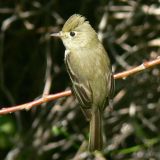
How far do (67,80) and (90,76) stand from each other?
5.23 feet

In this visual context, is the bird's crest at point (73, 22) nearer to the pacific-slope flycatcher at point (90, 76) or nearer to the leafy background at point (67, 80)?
the pacific-slope flycatcher at point (90, 76)

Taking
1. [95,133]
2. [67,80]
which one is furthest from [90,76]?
[67,80]

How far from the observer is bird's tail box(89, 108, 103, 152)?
3904mm

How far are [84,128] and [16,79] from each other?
0.99 metres

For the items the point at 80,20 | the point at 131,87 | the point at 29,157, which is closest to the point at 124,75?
the point at 80,20

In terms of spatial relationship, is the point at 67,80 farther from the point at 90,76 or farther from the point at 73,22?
the point at 90,76

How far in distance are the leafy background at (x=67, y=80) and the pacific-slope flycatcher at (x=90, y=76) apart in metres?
0.63

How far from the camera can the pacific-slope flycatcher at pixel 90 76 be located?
398 centimetres

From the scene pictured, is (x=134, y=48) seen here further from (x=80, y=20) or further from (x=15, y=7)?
(x=15, y=7)

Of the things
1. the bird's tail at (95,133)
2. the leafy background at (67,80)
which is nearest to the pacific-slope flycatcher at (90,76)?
the bird's tail at (95,133)

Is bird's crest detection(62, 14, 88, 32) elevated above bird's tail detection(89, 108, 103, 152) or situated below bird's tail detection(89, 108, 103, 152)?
above

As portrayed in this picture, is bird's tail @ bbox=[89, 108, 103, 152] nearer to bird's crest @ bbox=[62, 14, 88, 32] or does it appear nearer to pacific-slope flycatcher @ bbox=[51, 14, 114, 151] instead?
pacific-slope flycatcher @ bbox=[51, 14, 114, 151]

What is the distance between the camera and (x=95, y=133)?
397 cm

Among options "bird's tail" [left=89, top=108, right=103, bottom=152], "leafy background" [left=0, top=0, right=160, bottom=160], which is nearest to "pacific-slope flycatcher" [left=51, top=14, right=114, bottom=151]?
"bird's tail" [left=89, top=108, right=103, bottom=152]
